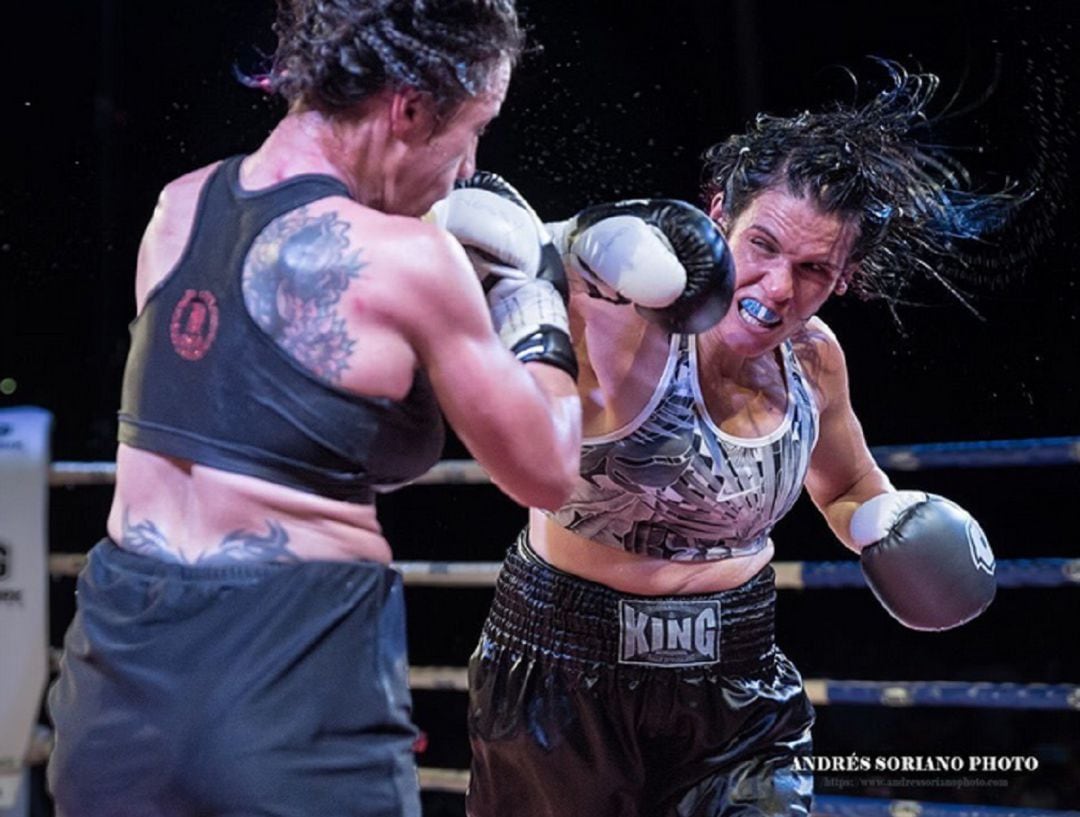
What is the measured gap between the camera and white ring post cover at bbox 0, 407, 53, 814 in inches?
115

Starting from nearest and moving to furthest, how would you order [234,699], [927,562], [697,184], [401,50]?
1. [234,699]
2. [401,50]
3. [927,562]
4. [697,184]

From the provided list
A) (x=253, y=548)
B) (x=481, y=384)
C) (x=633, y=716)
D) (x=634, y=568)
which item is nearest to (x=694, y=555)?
(x=634, y=568)

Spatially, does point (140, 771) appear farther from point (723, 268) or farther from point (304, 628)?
point (723, 268)

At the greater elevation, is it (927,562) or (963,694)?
(927,562)

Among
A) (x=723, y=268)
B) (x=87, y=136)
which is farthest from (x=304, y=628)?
(x=87, y=136)

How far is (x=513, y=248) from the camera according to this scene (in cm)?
156

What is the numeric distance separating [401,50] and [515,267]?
289 mm

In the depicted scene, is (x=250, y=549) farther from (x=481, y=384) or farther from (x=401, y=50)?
(x=401, y=50)

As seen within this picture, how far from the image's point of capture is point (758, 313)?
6.48 feet

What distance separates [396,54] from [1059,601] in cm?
291

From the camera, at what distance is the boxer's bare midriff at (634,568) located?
6.47 ft

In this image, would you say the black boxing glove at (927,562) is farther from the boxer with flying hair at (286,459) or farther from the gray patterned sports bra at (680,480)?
the boxer with flying hair at (286,459)

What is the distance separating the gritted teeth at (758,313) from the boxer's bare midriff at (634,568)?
0.36 m

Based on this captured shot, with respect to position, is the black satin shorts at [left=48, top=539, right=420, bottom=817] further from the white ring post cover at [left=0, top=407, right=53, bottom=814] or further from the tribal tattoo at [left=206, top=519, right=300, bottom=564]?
the white ring post cover at [left=0, top=407, right=53, bottom=814]
